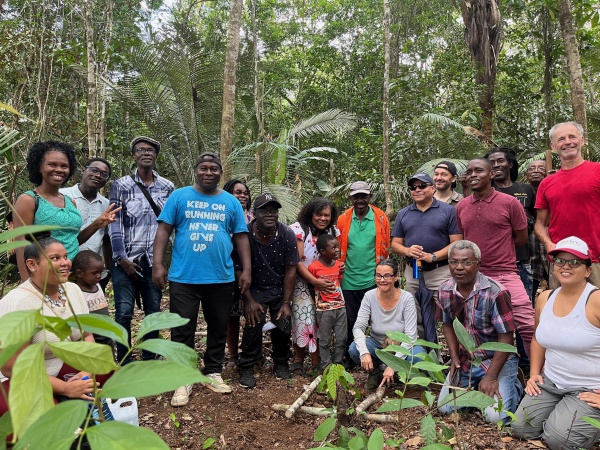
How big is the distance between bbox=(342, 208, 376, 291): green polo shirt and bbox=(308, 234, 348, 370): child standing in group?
214 mm

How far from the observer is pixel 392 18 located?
14195 mm

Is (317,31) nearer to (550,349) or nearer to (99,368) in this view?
(550,349)

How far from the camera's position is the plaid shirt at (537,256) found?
4.76 meters

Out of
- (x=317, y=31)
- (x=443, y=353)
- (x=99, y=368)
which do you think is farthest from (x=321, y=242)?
(x=317, y=31)

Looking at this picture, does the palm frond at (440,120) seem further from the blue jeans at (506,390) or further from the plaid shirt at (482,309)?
the blue jeans at (506,390)

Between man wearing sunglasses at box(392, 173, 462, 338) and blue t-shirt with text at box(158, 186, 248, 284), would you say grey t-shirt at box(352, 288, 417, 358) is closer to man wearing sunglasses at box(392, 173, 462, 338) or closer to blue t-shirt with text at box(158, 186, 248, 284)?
man wearing sunglasses at box(392, 173, 462, 338)

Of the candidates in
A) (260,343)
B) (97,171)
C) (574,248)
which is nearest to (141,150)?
(97,171)

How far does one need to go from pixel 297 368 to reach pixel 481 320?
70.4 inches

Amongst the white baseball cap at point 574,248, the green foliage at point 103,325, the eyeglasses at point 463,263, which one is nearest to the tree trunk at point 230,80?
the eyeglasses at point 463,263

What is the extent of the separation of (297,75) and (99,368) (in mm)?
14191

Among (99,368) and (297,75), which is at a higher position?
(297,75)

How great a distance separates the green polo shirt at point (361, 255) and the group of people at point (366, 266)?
1 centimetres

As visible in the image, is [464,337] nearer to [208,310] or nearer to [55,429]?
[55,429]

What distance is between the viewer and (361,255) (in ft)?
15.4
